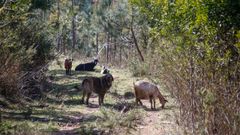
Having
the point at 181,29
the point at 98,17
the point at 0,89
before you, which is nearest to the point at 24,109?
the point at 0,89

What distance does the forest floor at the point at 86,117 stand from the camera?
10.2 m

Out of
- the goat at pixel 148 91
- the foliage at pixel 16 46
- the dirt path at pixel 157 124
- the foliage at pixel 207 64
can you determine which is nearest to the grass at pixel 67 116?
the dirt path at pixel 157 124

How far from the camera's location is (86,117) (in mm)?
12852

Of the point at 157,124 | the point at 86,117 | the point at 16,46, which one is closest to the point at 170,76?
the point at 157,124

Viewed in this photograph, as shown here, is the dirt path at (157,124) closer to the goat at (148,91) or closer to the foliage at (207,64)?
the goat at (148,91)

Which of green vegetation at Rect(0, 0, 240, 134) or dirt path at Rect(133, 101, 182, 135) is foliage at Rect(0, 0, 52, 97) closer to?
green vegetation at Rect(0, 0, 240, 134)

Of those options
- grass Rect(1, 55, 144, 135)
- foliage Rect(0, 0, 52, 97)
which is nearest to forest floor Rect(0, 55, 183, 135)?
grass Rect(1, 55, 144, 135)

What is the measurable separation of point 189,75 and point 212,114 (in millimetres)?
920

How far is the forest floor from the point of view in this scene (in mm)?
10250

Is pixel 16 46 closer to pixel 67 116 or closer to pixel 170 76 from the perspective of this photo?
pixel 67 116

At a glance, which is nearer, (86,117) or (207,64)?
(207,64)

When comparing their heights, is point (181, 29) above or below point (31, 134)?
above

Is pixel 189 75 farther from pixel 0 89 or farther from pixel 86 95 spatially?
pixel 86 95

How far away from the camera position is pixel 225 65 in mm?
7199
